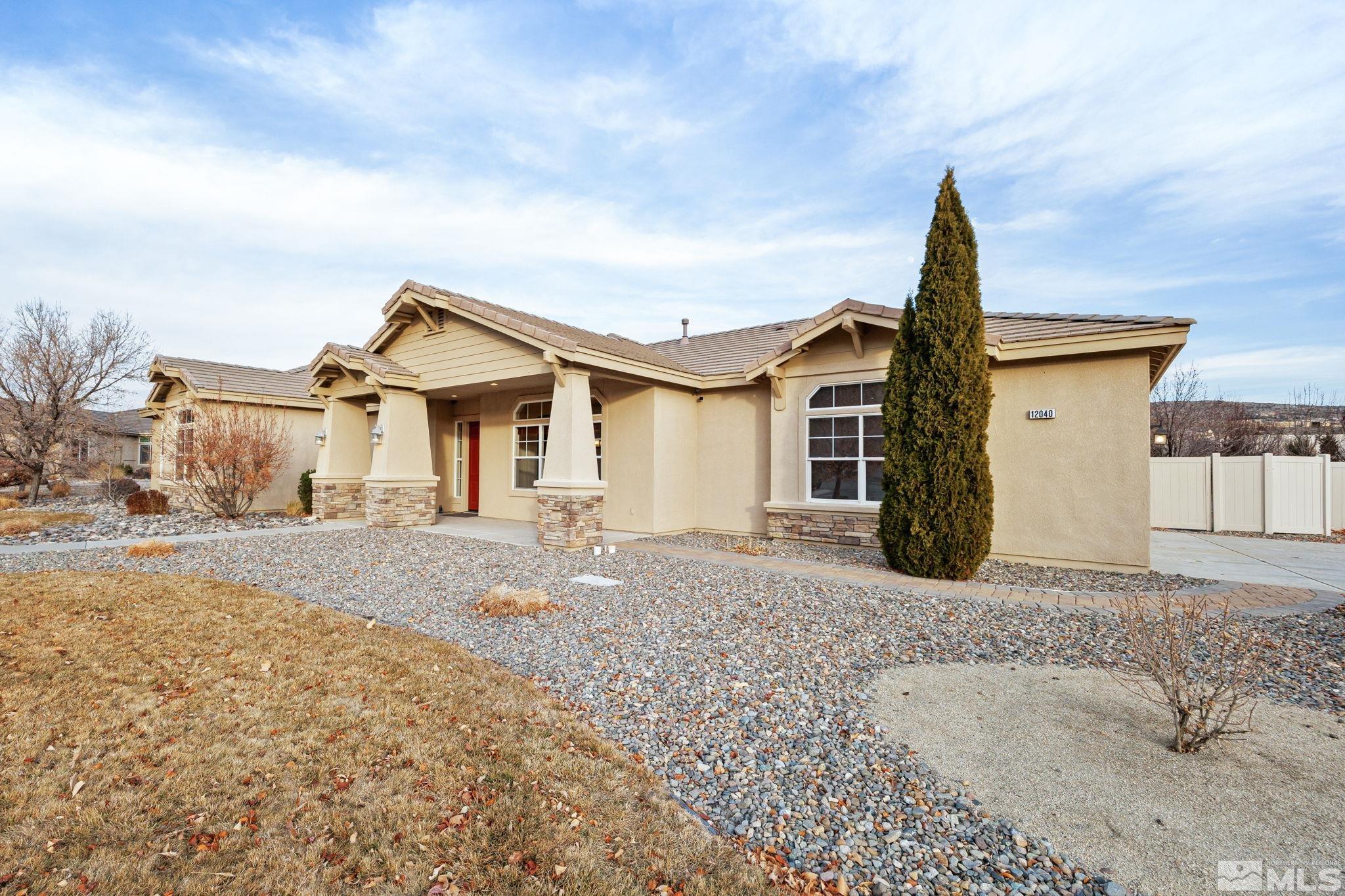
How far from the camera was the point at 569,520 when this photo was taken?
917 cm

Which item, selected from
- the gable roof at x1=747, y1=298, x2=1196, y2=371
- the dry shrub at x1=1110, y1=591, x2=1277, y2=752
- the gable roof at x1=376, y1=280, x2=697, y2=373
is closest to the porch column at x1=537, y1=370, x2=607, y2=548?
the gable roof at x1=376, y1=280, x2=697, y2=373

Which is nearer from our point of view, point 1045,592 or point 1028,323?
point 1045,592

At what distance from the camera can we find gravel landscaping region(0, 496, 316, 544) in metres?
10.1

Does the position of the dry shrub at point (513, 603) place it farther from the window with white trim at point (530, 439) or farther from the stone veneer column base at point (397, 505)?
the stone veneer column base at point (397, 505)

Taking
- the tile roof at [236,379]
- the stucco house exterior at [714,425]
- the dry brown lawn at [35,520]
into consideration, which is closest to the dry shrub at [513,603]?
the stucco house exterior at [714,425]

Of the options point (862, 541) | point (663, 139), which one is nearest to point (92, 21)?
point (663, 139)

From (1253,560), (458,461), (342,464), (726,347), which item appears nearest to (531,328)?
(726,347)

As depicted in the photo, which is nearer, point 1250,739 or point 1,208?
point 1250,739

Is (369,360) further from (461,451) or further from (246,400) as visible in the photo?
(246,400)

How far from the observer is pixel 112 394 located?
19.5m

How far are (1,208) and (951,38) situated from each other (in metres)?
19.1

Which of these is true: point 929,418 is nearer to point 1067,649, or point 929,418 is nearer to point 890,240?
point 1067,649

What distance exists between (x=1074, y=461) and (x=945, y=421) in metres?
2.43

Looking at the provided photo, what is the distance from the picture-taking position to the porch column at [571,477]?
9219 millimetres
